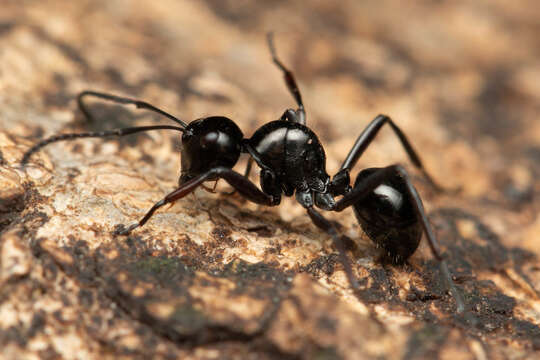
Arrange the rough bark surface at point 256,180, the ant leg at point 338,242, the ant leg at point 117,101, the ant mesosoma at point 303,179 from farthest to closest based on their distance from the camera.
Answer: the ant leg at point 117,101 → the ant mesosoma at point 303,179 → the ant leg at point 338,242 → the rough bark surface at point 256,180

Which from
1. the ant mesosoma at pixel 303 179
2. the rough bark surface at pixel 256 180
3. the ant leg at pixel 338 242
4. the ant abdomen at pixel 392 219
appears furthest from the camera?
the ant abdomen at pixel 392 219

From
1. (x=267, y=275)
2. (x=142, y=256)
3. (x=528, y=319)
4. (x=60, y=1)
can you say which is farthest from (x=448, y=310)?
(x=60, y=1)

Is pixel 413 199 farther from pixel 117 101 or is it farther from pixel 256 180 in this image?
pixel 117 101

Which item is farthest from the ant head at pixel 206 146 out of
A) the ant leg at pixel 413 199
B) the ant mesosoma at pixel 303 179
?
the ant leg at pixel 413 199

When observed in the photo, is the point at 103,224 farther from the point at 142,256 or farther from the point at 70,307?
the point at 70,307

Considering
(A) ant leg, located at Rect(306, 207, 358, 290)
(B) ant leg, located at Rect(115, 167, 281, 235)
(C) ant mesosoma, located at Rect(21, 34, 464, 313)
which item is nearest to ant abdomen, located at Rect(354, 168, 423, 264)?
(C) ant mesosoma, located at Rect(21, 34, 464, 313)

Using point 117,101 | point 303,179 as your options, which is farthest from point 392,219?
point 117,101

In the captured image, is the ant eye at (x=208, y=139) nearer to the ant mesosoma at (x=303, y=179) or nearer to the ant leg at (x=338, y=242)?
the ant mesosoma at (x=303, y=179)
